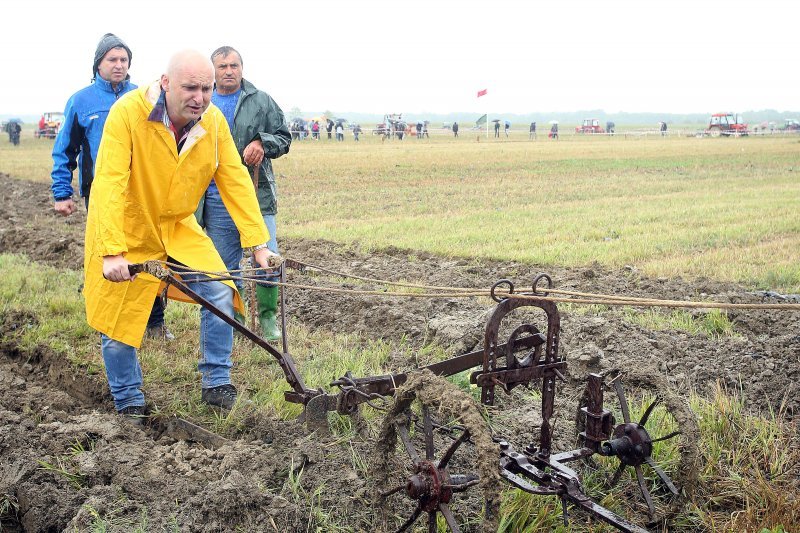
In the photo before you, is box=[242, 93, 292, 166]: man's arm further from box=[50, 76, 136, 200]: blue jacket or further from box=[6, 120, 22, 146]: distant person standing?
box=[6, 120, 22, 146]: distant person standing

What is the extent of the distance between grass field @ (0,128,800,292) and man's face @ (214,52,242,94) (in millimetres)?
4634

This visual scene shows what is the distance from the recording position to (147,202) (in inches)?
185

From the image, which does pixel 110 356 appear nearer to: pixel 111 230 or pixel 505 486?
pixel 111 230

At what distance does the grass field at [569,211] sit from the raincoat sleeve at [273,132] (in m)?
4.16

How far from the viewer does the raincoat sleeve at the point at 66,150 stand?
640cm

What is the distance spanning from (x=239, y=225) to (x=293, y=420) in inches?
48.3

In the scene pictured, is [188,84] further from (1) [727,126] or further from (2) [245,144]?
(1) [727,126]

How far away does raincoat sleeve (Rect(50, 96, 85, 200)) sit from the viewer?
640cm

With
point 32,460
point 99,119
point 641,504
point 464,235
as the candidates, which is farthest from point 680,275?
point 32,460

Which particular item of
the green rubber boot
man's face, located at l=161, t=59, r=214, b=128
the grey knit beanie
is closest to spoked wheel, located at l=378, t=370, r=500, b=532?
man's face, located at l=161, t=59, r=214, b=128

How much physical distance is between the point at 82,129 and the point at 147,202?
86.0 inches

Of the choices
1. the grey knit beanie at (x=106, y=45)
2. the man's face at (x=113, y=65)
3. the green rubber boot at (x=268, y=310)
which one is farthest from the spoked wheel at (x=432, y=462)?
the grey knit beanie at (x=106, y=45)

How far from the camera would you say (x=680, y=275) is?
897 centimetres

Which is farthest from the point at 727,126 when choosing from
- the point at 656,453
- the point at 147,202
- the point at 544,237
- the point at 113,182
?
the point at 113,182
